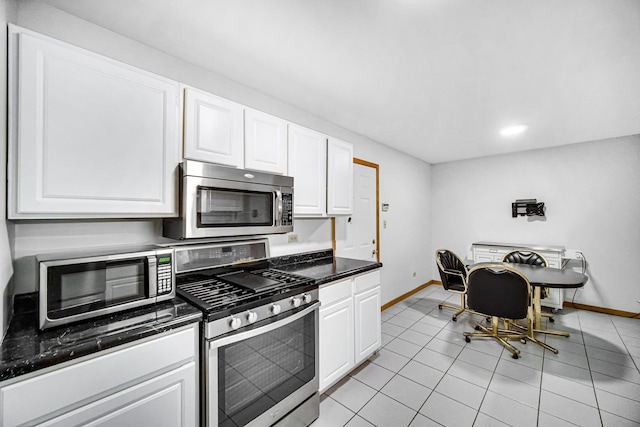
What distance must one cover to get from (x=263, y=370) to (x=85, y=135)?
1558 mm

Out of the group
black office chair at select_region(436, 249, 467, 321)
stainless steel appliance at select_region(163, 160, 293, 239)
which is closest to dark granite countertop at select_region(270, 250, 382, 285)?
stainless steel appliance at select_region(163, 160, 293, 239)

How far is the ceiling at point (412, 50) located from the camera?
4.77 feet

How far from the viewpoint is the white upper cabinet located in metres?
1.13

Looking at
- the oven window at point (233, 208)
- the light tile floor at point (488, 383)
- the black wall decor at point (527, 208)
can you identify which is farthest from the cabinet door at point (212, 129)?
the black wall decor at point (527, 208)

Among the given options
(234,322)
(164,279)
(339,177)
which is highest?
(339,177)

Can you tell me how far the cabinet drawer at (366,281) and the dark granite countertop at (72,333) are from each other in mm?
1390

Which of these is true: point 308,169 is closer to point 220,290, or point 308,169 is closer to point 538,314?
point 220,290

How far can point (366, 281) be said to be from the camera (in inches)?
96.4

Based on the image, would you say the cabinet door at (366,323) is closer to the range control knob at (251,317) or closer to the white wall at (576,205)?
the range control knob at (251,317)

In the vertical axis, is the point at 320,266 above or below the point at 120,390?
above

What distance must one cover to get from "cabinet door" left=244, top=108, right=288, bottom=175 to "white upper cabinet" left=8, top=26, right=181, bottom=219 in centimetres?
48

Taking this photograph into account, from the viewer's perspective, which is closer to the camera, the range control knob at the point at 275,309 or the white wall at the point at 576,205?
the range control knob at the point at 275,309

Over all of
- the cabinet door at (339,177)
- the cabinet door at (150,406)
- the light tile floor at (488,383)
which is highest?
the cabinet door at (339,177)

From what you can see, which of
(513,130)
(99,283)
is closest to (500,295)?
(513,130)
